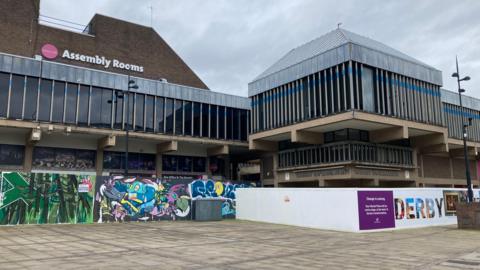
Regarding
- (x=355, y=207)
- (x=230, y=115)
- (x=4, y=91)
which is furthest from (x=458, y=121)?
(x=4, y=91)

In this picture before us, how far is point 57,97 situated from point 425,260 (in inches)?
1004

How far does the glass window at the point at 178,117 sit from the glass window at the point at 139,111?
2.96 meters

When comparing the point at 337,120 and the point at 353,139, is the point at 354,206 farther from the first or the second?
the point at 353,139

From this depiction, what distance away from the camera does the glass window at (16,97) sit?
26.4m

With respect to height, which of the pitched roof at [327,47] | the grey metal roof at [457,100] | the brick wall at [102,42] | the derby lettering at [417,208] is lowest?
the derby lettering at [417,208]

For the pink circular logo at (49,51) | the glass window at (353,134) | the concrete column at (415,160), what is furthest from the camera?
the pink circular logo at (49,51)

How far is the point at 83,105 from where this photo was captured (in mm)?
29203

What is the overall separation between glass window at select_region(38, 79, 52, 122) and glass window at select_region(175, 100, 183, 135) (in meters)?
9.76

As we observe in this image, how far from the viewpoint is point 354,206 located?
19.5 metres

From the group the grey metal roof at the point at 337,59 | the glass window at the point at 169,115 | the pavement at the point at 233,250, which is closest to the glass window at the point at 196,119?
the glass window at the point at 169,115

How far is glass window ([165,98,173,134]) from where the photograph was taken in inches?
1293

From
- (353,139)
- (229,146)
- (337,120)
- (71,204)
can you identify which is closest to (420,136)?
(353,139)

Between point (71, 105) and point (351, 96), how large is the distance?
64.3ft

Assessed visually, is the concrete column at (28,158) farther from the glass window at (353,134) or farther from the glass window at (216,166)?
the glass window at (353,134)
